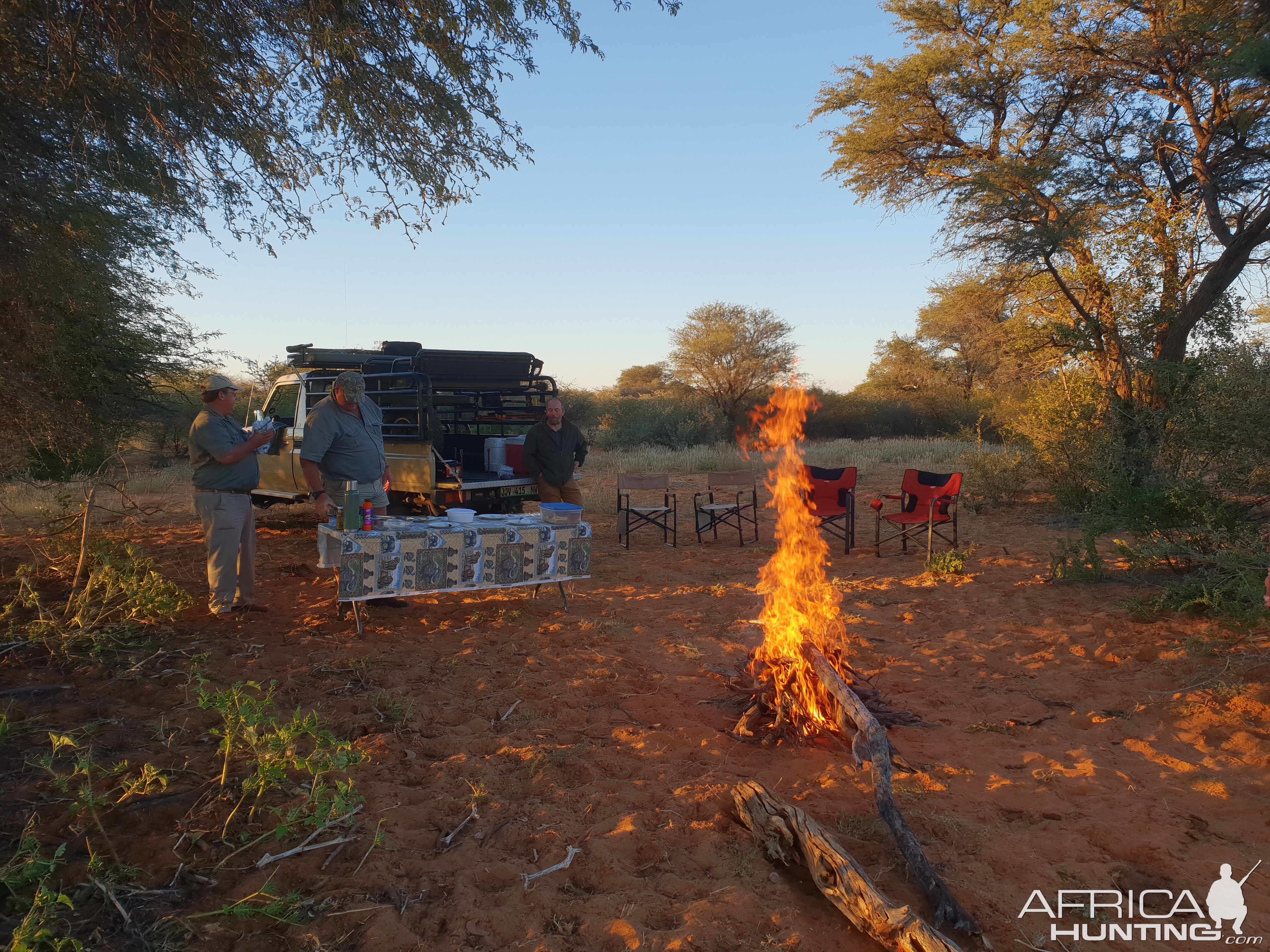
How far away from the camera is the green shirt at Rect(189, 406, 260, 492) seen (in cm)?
541

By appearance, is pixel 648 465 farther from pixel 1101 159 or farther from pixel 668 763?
pixel 668 763

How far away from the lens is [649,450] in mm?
21703

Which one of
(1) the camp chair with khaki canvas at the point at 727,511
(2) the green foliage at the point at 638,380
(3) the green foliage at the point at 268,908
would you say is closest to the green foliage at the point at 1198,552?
(1) the camp chair with khaki canvas at the point at 727,511

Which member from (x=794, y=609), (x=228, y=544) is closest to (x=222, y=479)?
(x=228, y=544)

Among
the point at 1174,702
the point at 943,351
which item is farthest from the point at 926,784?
the point at 943,351

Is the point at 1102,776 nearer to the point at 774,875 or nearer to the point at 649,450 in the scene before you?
the point at 774,875

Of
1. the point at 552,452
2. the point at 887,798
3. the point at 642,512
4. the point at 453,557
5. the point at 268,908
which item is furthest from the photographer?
the point at 642,512

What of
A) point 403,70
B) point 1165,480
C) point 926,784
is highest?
point 403,70

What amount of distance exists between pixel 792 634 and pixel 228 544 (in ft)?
13.7

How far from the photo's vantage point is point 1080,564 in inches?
266

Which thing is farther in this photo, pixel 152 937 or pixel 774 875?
pixel 774 875

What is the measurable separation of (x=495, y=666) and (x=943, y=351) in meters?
33.9

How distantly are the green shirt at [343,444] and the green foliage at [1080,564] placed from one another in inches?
233

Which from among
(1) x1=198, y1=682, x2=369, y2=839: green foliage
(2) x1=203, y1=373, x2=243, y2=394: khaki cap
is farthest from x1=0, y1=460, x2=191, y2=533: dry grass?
(1) x1=198, y1=682, x2=369, y2=839: green foliage
